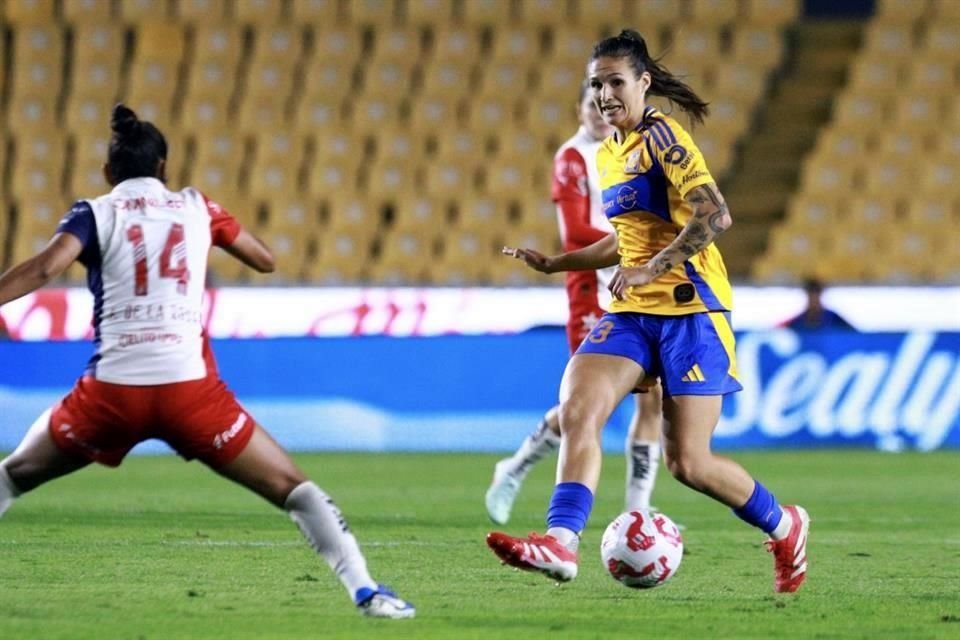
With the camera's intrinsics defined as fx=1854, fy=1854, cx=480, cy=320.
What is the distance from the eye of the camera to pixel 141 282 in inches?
225

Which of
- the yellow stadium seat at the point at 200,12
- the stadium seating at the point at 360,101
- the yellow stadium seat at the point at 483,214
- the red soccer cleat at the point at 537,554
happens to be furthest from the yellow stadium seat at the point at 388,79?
the red soccer cleat at the point at 537,554

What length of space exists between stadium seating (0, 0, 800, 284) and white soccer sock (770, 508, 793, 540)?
39.9 feet

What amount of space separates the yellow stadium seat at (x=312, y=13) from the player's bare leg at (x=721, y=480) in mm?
15402

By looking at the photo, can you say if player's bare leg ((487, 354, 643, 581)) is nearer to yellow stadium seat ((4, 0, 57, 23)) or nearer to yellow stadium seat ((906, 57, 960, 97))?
yellow stadium seat ((906, 57, 960, 97))

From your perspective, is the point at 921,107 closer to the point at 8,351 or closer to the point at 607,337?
the point at 8,351

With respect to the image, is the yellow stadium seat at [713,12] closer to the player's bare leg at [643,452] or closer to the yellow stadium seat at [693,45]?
the yellow stadium seat at [693,45]

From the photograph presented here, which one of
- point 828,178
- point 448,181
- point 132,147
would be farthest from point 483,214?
point 132,147

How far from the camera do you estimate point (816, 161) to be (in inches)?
806

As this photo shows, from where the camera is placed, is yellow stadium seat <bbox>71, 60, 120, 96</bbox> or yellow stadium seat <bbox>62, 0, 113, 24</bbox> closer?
yellow stadium seat <bbox>71, 60, 120, 96</bbox>

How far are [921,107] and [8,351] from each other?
10799 millimetres

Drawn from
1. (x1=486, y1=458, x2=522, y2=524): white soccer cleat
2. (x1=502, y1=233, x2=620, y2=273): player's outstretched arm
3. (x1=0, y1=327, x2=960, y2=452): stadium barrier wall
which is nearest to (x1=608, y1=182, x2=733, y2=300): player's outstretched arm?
(x1=502, y1=233, x2=620, y2=273): player's outstretched arm

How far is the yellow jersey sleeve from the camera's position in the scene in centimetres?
658

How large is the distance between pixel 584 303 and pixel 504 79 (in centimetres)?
1157

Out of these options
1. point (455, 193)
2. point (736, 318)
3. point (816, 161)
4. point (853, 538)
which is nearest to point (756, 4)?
point (816, 161)
